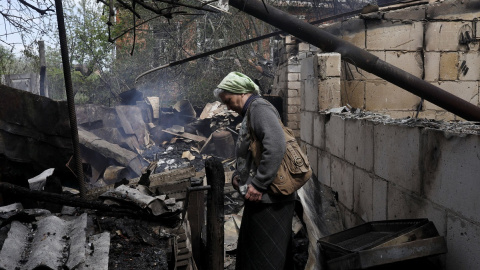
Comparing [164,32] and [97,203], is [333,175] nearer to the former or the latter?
[97,203]

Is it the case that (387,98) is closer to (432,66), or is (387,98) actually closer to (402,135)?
(432,66)

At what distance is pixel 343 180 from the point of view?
16.6 ft

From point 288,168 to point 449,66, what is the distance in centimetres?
488

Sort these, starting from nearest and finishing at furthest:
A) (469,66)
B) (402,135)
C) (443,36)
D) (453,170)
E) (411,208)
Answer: (453,170) < (411,208) < (402,135) < (443,36) < (469,66)

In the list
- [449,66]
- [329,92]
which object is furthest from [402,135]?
[449,66]

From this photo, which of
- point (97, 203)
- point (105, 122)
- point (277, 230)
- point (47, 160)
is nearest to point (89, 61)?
point (105, 122)

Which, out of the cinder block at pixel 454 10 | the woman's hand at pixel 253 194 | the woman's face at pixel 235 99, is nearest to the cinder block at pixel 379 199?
the woman's hand at pixel 253 194

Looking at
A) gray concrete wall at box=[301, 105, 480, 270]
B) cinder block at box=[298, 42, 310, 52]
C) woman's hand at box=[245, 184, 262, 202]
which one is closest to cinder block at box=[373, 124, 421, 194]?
gray concrete wall at box=[301, 105, 480, 270]

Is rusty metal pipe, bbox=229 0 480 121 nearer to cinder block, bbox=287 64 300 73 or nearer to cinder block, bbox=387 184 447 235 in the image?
cinder block, bbox=387 184 447 235

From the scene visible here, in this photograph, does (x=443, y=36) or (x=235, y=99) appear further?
(x=443, y=36)

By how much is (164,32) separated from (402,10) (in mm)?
13882

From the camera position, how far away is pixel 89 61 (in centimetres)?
2017

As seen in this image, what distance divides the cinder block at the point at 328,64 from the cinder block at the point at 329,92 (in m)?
0.07

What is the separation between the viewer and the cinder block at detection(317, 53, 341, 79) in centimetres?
582
